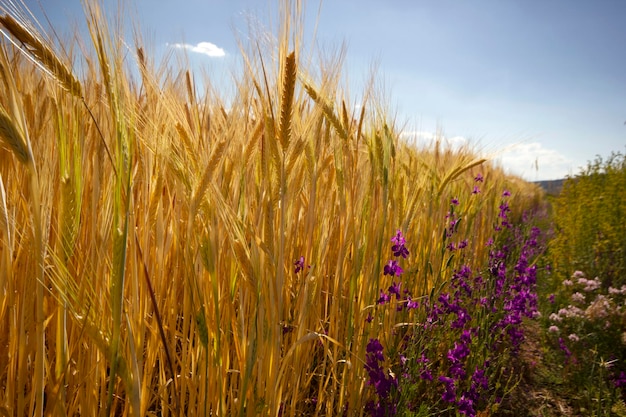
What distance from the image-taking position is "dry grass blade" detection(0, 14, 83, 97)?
Answer: 0.81 meters

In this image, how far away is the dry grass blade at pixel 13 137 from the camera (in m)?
0.58

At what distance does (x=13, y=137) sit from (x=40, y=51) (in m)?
0.35

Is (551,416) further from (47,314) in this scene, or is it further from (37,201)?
(37,201)

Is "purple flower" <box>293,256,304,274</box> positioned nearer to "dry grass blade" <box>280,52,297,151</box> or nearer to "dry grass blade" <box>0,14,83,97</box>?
"dry grass blade" <box>280,52,297,151</box>

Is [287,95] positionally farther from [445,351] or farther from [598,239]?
[598,239]

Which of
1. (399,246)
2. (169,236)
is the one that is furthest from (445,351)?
(169,236)

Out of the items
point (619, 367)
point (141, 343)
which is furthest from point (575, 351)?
point (141, 343)

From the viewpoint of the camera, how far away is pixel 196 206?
0.81 m

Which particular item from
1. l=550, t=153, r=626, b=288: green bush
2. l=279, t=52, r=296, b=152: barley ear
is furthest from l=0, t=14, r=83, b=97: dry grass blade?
l=550, t=153, r=626, b=288: green bush

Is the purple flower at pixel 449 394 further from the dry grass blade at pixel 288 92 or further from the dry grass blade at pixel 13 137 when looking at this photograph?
the dry grass blade at pixel 13 137

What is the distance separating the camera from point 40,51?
83 cm

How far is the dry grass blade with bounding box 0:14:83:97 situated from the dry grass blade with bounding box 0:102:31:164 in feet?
0.93

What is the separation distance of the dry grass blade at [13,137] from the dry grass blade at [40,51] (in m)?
0.28

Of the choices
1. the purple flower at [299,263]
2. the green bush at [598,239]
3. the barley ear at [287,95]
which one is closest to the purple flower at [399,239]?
the purple flower at [299,263]
